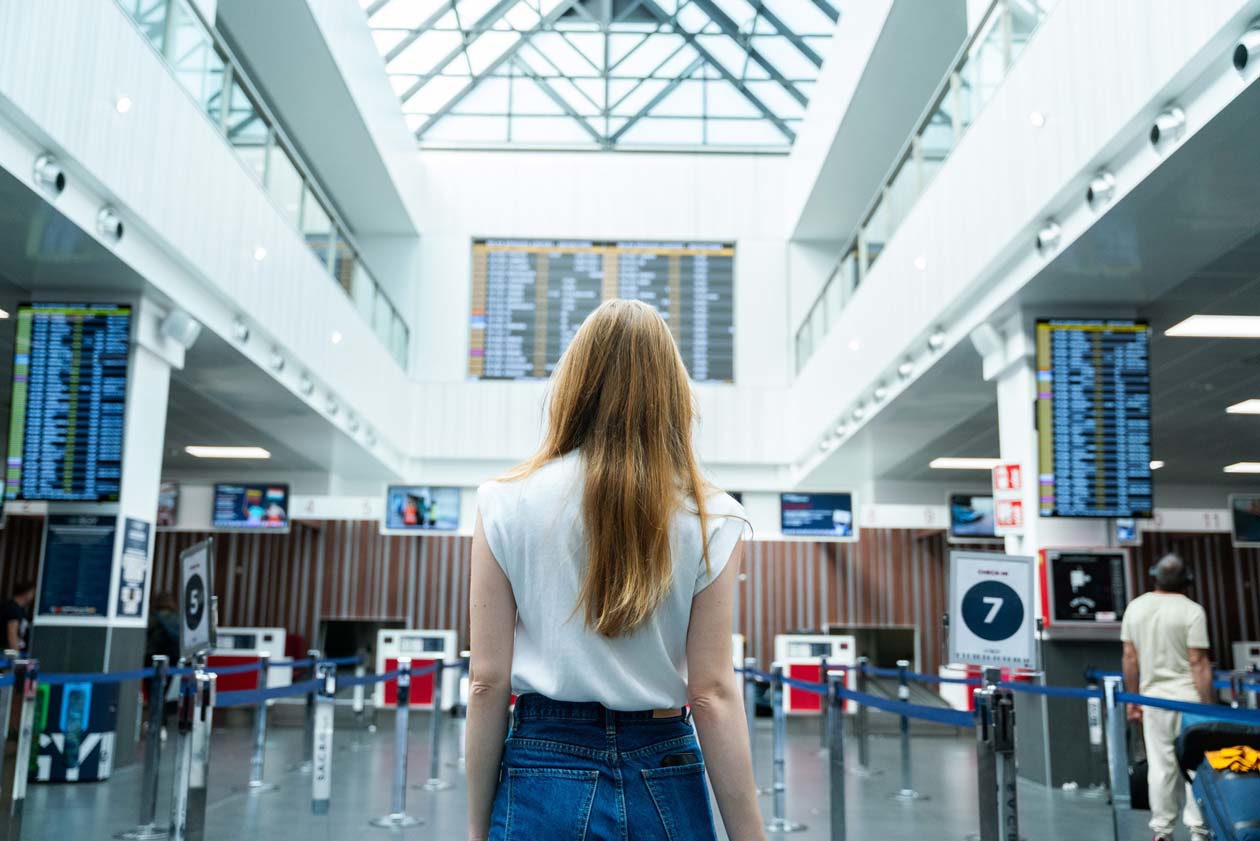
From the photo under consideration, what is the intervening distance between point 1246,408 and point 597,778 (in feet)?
41.2

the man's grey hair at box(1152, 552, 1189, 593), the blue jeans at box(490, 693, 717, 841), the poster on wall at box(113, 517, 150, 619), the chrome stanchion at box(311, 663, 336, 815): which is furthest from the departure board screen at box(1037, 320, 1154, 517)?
the blue jeans at box(490, 693, 717, 841)

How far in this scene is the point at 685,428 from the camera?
1.80m

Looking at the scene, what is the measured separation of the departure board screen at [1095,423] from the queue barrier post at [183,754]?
6.04 m

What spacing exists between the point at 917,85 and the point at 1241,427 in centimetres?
553

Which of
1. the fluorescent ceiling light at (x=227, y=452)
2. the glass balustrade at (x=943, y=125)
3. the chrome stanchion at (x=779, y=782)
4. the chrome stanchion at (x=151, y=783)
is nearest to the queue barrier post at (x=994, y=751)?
the chrome stanchion at (x=779, y=782)

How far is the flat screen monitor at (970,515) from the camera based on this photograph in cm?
1673

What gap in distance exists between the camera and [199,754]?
4844 mm

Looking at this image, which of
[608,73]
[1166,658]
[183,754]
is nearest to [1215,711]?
[1166,658]

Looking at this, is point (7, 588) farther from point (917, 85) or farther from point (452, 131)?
point (917, 85)

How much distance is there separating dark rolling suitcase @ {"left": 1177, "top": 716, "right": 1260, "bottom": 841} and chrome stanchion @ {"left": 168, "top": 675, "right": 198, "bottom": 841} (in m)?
4.40

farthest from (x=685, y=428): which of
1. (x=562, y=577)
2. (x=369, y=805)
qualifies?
(x=369, y=805)

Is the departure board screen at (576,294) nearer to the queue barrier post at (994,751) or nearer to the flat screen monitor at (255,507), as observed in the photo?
the flat screen monitor at (255,507)

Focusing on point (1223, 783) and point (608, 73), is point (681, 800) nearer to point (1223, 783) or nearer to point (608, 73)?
point (1223, 783)

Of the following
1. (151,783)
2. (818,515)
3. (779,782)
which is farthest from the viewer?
(818,515)
